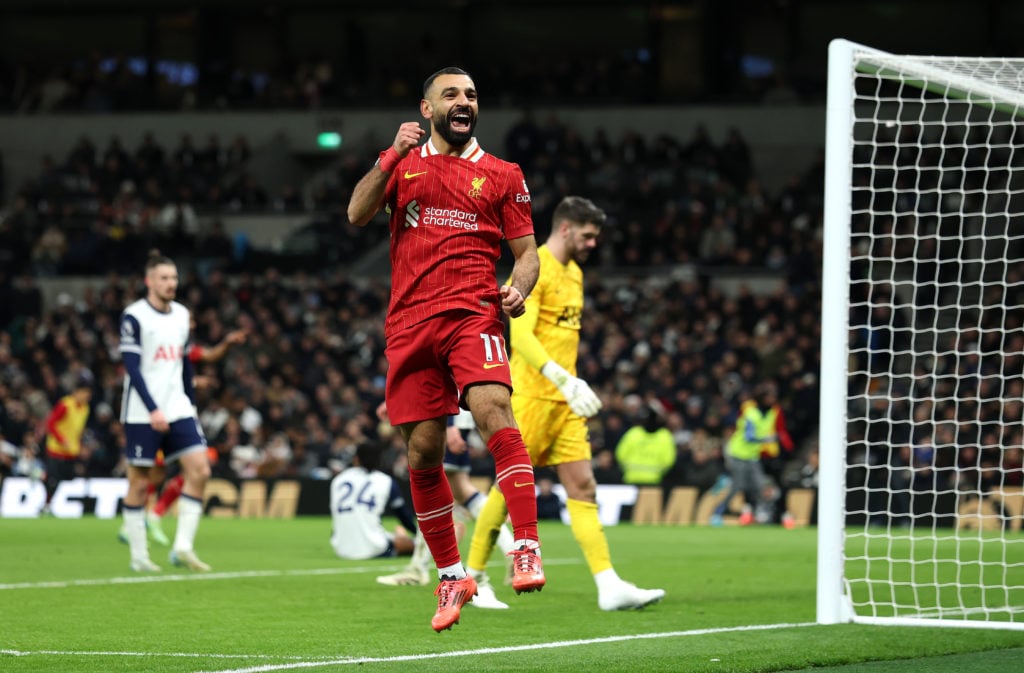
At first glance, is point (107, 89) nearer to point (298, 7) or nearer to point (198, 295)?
point (298, 7)

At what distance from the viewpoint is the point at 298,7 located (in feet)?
125

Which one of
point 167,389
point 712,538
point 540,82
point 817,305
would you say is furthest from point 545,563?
point 540,82

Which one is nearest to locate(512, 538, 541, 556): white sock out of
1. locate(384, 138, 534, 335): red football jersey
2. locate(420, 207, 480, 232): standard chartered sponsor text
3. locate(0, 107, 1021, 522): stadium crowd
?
locate(384, 138, 534, 335): red football jersey

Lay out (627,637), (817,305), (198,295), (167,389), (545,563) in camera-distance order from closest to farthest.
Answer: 1. (627,637)
2. (167,389)
3. (545,563)
4. (817,305)
5. (198,295)

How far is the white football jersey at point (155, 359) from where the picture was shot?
11.8m

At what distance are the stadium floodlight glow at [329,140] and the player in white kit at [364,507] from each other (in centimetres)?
2176

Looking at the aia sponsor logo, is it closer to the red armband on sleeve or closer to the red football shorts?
the red football shorts

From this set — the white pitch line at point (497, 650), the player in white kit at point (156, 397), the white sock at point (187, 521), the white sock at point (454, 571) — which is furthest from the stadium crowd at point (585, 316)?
the white sock at point (454, 571)

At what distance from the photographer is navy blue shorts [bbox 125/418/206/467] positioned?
1179cm

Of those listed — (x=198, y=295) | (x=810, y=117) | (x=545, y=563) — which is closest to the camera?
(x=545, y=563)

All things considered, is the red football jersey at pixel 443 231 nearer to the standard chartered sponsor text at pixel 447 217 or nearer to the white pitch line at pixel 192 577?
the standard chartered sponsor text at pixel 447 217

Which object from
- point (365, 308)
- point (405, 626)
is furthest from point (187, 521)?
point (365, 308)

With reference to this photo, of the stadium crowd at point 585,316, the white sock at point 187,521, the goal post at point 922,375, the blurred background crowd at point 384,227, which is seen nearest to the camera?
the goal post at point 922,375

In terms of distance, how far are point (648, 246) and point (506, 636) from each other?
22126 mm
